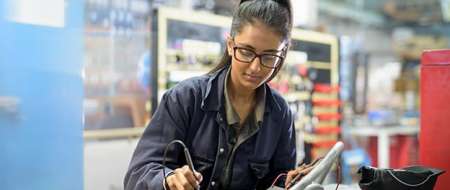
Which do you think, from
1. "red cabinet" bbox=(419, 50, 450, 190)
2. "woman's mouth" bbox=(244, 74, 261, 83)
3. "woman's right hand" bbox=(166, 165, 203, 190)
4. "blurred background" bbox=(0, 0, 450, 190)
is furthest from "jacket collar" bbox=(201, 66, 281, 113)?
"blurred background" bbox=(0, 0, 450, 190)

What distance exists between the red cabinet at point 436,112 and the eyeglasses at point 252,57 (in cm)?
48

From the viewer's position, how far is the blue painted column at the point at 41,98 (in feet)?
4.78

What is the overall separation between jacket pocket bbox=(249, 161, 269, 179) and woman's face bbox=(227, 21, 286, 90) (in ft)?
0.72

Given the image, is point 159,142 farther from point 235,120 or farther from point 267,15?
point 267,15

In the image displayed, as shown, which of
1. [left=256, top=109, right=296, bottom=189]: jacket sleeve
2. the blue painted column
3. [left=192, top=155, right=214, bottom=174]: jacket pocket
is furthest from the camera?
the blue painted column

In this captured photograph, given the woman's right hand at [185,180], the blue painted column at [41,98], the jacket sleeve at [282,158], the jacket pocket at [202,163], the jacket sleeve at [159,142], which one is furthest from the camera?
the blue painted column at [41,98]

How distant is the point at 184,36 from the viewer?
236cm

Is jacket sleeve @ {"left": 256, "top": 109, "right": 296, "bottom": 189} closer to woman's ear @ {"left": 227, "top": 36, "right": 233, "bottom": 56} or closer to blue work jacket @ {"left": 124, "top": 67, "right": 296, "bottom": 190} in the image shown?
blue work jacket @ {"left": 124, "top": 67, "right": 296, "bottom": 190}

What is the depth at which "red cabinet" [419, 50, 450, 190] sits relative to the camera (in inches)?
47.2

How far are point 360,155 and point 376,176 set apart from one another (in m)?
3.62

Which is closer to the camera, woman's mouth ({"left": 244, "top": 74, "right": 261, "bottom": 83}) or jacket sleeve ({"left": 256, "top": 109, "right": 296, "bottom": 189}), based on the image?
woman's mouth ({"left": 244, "top": 74, "right": 261, "bottom": 83})

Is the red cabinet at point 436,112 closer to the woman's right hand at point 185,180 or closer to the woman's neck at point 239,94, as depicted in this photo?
the woman's neck at point 239,94

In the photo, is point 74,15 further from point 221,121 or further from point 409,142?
point 409,142

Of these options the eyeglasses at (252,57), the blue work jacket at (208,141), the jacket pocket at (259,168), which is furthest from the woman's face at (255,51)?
the jacket pocket at (259,168)
